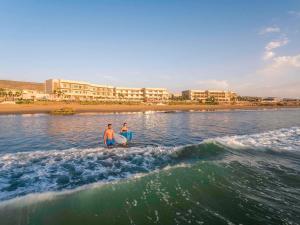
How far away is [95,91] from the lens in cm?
13700

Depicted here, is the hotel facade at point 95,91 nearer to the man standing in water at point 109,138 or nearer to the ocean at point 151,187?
the man standing in water at point 109,138

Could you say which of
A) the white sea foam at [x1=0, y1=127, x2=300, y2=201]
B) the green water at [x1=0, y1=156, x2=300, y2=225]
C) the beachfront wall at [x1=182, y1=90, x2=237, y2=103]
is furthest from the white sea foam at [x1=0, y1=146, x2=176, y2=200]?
the beachfront wall at [x1=182, y1=90, x2=237, y2=103]

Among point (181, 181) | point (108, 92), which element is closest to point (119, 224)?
point (181, 181)

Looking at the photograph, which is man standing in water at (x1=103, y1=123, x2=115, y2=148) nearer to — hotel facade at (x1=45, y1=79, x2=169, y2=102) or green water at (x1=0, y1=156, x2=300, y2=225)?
green water at (x1=0, y1=156, x2=300, y2=225)

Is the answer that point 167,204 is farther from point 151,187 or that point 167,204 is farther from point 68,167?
point 68,167

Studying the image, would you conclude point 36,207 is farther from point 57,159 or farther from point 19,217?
point 57,159

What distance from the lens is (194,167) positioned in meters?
12.9

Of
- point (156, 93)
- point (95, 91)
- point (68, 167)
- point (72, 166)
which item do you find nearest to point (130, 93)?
point (156, 93)

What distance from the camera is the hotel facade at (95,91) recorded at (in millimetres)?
118312

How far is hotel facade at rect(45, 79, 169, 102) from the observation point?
11831 centimetres

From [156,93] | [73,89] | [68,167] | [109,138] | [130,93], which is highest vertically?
[73,89]

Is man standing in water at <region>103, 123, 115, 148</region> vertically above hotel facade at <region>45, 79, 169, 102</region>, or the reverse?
hotel facade at <region>45, 79, 169, 102</region>

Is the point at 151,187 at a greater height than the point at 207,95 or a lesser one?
lesser

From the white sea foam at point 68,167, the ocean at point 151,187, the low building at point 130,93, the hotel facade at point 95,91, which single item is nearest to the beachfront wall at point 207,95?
the hotel facade at point 95,91
